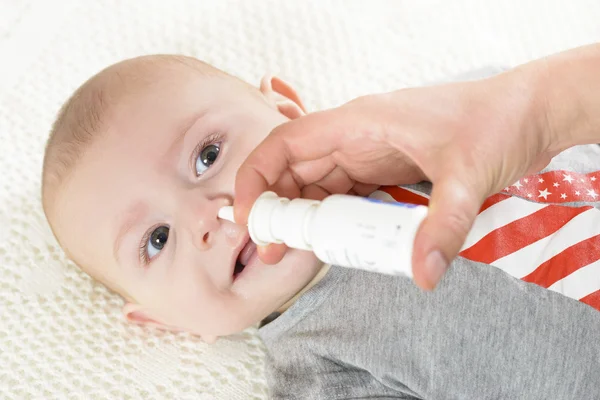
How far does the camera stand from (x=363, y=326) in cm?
115

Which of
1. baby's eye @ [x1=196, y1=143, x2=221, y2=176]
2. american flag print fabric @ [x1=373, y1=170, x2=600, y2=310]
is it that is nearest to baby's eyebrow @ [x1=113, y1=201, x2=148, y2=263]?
baby's eye @ [x1=196, y1=143, x2=221, y2=176]

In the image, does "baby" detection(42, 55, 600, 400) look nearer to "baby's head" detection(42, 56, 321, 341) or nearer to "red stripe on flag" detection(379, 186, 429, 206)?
"baby's head" detection(42, 56, 321, 341)

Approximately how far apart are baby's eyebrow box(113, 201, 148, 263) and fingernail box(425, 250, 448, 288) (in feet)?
1.90

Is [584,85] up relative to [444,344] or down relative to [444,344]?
up


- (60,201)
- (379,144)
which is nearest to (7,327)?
(60,201)

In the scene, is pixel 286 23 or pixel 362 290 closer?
pixel 362 290

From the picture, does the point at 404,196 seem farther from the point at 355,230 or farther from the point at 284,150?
the point at 355,230

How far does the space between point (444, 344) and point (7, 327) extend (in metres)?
0.83

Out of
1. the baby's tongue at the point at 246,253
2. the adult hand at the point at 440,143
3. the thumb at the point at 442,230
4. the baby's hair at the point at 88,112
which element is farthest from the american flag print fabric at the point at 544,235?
the baby's hair at the point at 88,112

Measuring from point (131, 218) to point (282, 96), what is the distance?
0.45 m

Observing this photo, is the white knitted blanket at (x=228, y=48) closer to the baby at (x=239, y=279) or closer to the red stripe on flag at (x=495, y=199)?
the baby at (x=239, y=279)

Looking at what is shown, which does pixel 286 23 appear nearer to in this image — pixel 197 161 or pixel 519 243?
pixel 197 161

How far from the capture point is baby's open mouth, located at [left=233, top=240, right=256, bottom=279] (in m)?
1.12

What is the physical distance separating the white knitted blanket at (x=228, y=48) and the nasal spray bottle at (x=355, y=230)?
597 mm
